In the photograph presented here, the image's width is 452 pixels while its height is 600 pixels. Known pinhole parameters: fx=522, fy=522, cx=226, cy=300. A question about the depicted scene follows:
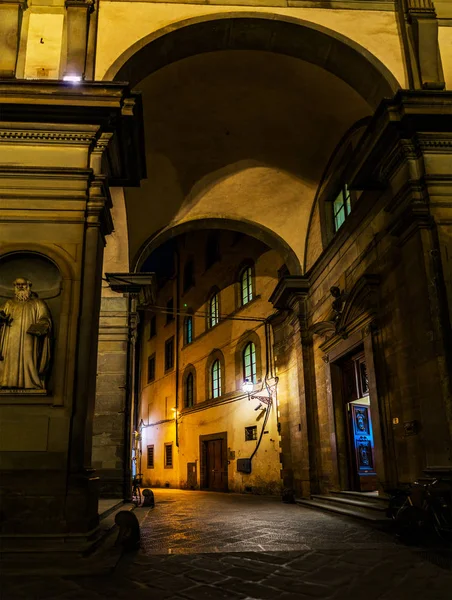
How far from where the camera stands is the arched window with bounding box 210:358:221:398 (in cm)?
2028

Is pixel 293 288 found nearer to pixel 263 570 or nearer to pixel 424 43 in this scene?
pixel 424 43

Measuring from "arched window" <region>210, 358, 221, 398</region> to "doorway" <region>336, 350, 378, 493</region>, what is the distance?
384 inches

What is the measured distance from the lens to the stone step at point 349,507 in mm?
7625

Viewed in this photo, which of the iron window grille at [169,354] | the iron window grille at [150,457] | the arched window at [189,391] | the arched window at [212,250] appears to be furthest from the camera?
the iron window grille at [150,457]

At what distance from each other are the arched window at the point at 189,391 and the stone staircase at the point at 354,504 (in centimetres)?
1139

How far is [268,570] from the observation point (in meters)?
4.68

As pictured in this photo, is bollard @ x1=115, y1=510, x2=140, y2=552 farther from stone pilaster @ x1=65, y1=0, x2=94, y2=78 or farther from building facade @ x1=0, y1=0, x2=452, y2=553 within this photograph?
stone pilaster @ x1=65, y1=0, x2=94, y2=78

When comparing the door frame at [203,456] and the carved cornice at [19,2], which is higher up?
the carved cornice at [19,2]

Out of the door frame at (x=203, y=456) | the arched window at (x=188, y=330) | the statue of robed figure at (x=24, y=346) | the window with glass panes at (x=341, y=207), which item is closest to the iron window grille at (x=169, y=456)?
the door frame at (x=203, y=456)

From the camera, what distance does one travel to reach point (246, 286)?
18.8 m

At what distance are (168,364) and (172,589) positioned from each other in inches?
840

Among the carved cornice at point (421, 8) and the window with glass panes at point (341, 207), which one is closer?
the carved cornice at point (421, 8)

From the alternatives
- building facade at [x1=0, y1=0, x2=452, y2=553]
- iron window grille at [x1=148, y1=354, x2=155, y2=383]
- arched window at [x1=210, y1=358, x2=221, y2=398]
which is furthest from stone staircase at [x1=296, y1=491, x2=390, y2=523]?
iron window grille at [x1=148, y1=354, x2=155, y2=383]

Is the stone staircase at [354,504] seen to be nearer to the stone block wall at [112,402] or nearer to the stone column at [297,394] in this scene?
the stone column at [297,394]
